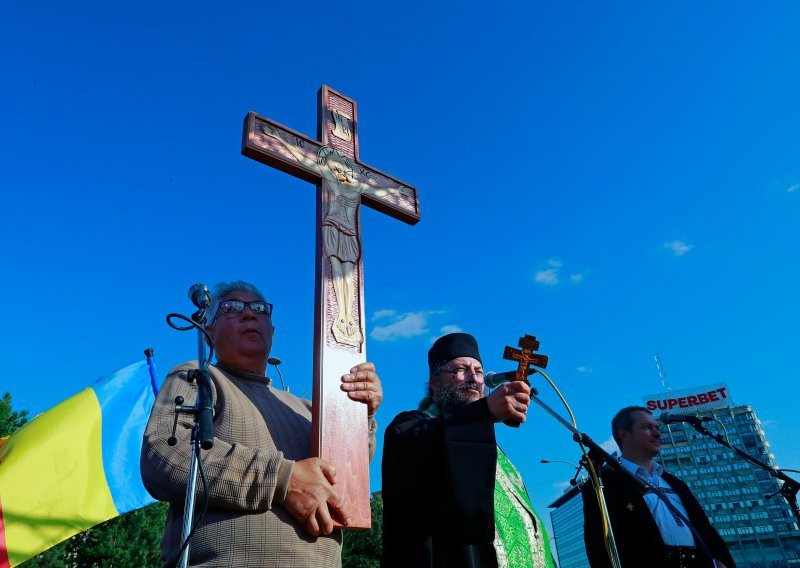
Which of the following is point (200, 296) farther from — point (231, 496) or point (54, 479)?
point (54, 479)

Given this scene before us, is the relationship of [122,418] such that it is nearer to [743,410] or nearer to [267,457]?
[267,457]

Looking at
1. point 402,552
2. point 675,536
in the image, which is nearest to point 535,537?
point 402,552

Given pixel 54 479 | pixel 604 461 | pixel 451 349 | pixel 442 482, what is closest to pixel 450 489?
pixel 442 482

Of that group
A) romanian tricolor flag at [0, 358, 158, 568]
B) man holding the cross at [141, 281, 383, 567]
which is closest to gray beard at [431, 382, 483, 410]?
man holding the cross at [141, 281, 383, 567]

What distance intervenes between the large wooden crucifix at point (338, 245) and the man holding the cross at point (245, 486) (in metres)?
0.18

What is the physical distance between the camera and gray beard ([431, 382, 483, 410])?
3684 millimetres

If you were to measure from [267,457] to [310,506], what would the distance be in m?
0.27

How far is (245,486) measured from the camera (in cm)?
214

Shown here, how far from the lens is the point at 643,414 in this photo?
5758mm

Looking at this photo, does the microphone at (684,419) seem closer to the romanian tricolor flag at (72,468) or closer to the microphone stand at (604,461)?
the microphone stand at (604,461)

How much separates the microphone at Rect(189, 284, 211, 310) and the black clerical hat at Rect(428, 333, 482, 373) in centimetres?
193

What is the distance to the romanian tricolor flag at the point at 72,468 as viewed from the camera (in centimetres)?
523

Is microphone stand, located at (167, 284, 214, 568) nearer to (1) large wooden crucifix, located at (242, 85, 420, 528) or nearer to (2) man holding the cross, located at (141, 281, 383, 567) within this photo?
(2) man holding the cross, located at (141, 281, 383, 567)

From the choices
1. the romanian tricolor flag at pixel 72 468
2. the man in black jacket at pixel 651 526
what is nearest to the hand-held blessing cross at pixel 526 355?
the man in black jacket at pixel 651 526
